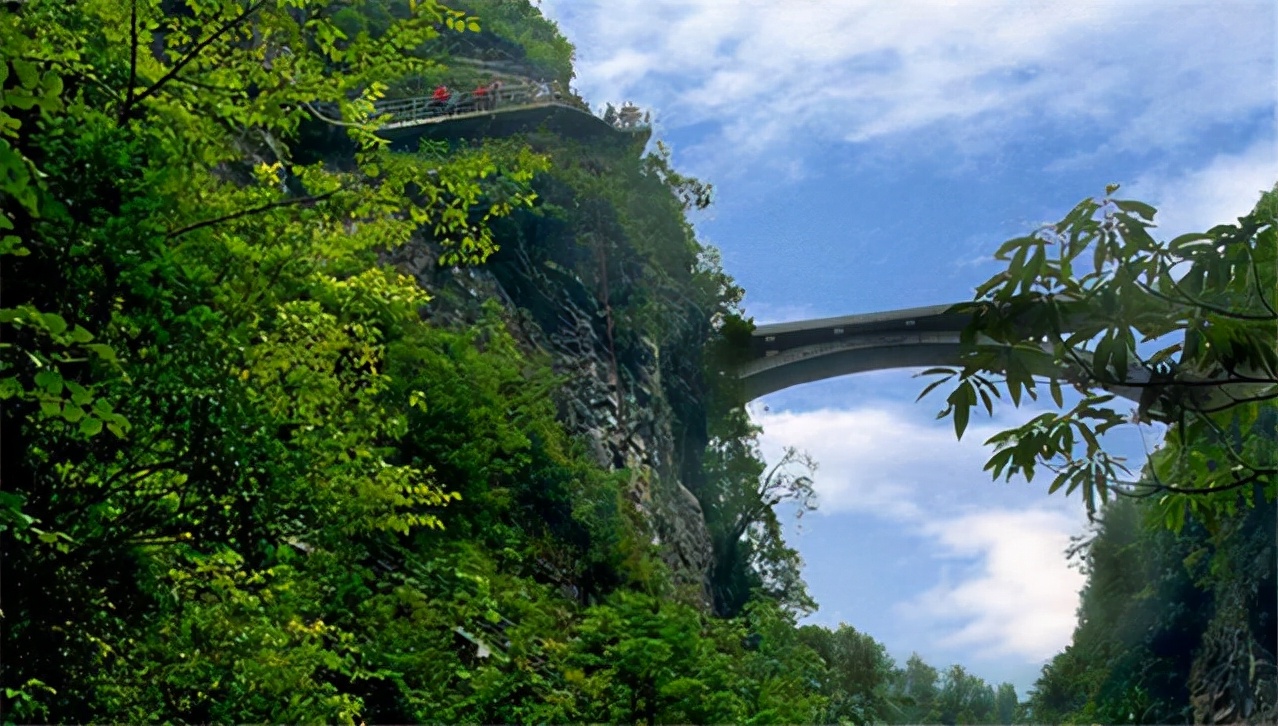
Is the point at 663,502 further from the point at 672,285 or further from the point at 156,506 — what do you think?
the point at 156,506

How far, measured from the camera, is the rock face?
18.2 meters

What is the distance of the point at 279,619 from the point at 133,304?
2.97m

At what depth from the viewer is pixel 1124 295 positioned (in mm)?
2572

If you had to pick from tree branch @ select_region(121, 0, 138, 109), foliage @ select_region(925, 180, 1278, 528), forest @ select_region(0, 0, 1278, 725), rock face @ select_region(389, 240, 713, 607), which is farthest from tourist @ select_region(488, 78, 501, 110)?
foliage @ select_region(925, 180, 1278, 528)

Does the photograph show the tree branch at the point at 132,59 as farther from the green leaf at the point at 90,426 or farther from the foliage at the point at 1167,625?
the foliage at the point at 1167,625

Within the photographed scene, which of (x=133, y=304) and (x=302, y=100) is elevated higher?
(x=302, y=100)

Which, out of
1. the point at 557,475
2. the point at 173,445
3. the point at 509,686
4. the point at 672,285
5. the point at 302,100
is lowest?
the point at 509,686

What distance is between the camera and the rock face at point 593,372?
18.2 m

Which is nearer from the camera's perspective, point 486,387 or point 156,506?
point 156,506

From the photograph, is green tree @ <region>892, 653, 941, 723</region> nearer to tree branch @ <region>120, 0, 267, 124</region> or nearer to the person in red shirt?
the person in red shirt

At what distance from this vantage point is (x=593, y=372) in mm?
20438

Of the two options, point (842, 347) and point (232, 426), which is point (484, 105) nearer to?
point (842, 347)

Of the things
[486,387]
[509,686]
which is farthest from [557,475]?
[509,686]

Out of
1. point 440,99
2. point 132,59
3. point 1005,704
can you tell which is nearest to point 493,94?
point 440,99
